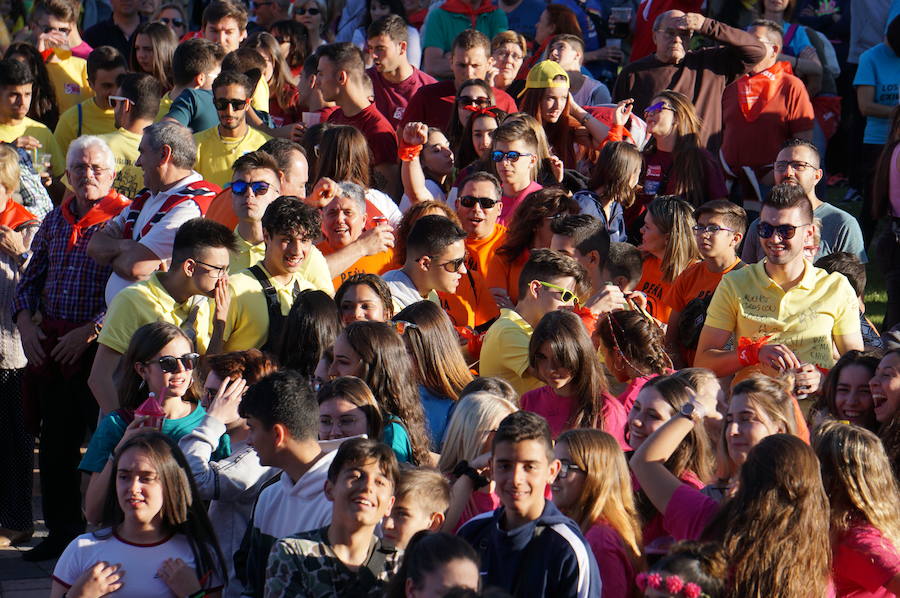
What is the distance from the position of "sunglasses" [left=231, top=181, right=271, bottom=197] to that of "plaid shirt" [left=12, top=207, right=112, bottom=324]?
0.83 meters

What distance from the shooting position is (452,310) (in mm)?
7695

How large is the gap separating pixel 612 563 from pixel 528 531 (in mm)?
417

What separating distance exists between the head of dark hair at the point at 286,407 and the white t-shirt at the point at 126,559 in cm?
57

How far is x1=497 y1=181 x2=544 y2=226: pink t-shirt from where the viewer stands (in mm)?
8423

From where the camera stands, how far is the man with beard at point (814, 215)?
26.1 ft

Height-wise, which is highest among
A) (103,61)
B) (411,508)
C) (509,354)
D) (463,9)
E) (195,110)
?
(463,9)

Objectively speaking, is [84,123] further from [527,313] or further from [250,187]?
[527,313]

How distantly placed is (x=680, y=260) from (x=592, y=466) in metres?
3.25

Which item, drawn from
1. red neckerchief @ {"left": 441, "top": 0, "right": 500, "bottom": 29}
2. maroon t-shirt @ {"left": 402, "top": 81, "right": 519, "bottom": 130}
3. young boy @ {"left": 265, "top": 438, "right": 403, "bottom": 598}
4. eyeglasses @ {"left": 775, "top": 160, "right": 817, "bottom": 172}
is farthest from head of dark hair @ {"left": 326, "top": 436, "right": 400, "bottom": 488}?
red neckerchief @ {"left": 441, "top": 0, "right": 500, "bottom": 29}

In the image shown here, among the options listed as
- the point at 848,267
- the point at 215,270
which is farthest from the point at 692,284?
the point at 215,270

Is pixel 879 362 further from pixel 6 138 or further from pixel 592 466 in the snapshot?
pixel 6 138

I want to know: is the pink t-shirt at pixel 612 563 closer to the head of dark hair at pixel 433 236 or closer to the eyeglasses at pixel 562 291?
the eyeglasses at pixel 562 291

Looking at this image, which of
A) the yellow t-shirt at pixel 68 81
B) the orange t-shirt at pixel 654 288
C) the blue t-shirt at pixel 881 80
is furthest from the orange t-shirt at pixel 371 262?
the blue t-shirt at pixel 881 80

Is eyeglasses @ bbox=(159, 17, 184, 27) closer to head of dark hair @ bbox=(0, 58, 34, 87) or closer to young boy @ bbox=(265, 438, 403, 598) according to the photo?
head of dark hair @ bbox=(0, 58, 34, 87)
